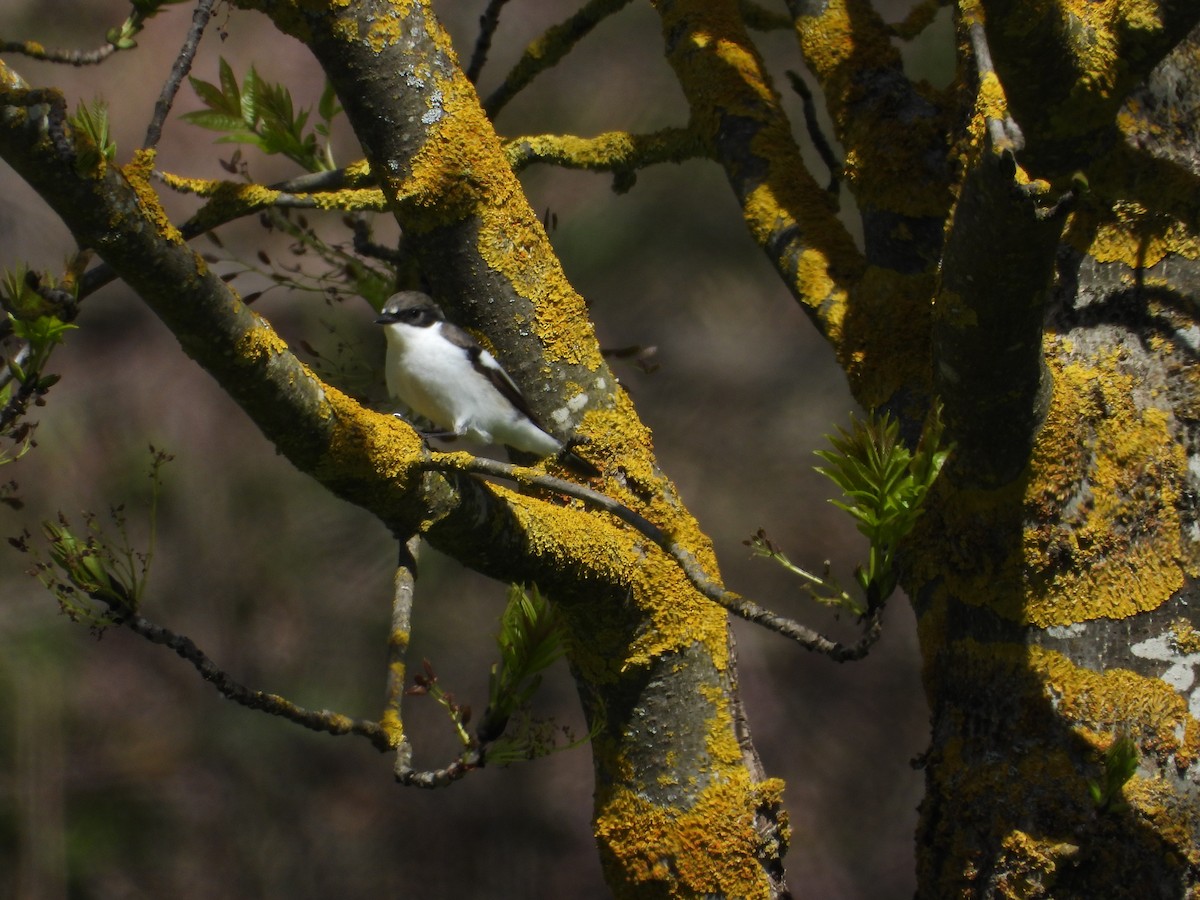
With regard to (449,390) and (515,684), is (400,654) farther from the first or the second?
(449,390)

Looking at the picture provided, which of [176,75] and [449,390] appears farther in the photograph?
[449,390]

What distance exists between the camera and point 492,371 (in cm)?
180

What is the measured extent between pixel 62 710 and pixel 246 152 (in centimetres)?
195

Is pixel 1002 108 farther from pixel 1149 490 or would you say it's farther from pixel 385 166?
pixel 385 166

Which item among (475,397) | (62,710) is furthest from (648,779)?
(62,710)

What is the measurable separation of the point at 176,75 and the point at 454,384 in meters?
0.79

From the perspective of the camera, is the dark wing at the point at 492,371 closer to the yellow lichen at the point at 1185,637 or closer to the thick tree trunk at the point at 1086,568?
the thick tree trunk at the point at 1086,568

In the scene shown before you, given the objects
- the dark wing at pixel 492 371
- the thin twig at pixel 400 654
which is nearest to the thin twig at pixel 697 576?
the thin twig at pixel 400 654

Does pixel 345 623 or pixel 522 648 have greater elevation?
pixel 345 623

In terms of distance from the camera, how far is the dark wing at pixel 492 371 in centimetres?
175

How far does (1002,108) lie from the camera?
3.87 ft

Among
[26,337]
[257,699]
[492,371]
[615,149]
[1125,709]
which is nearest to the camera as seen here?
[26,337]

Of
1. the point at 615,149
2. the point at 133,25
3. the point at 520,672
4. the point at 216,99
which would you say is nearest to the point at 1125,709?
the point at 520,672

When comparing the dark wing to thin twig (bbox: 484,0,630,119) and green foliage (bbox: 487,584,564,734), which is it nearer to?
green foliage (bbox: 487,584,564,734)
